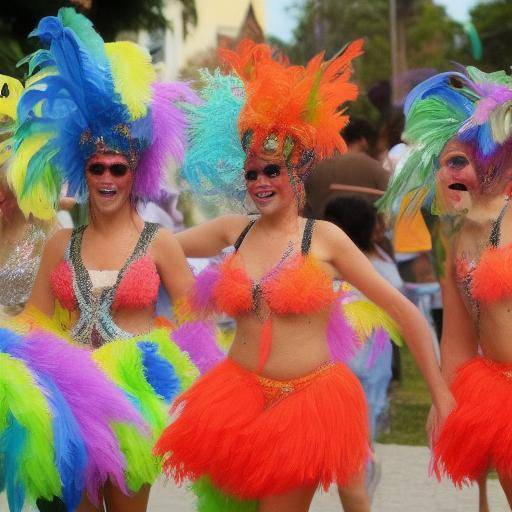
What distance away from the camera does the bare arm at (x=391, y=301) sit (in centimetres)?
543

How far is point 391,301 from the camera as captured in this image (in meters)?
5.48

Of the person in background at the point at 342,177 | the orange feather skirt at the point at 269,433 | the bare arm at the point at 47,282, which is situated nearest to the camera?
the orange feather skirt at the point at 269,433

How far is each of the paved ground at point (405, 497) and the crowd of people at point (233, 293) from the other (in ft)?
6.33

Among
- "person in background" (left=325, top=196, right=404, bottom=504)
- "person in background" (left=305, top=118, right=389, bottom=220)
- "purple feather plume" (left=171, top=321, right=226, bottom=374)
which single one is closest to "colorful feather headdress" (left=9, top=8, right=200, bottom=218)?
"purple feather plume" (left=171, top=321, right=226, bottom=374)

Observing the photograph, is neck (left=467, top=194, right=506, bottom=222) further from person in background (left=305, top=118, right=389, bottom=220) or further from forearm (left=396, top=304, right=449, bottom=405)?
person in background (left=305, top=118, right=389, bottom=220)

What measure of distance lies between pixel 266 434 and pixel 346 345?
0.63 meters

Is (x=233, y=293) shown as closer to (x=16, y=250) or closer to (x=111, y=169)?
(x=111, y=169)

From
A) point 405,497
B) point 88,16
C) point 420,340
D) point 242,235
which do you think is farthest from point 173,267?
point 88,16

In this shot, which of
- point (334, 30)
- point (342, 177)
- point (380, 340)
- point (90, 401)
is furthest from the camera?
point (334, 30)

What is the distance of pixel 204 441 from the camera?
17.7 ft

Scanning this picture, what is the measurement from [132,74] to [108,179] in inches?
19.5

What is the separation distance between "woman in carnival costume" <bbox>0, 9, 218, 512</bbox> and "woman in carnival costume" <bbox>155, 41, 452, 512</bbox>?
241 mm

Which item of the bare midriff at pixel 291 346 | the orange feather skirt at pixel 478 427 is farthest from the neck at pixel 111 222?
the orange feather skirt at pixel 478 427

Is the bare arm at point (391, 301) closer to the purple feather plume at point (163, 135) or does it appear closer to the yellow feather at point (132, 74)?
the purple feather plume at point (163, 135)
